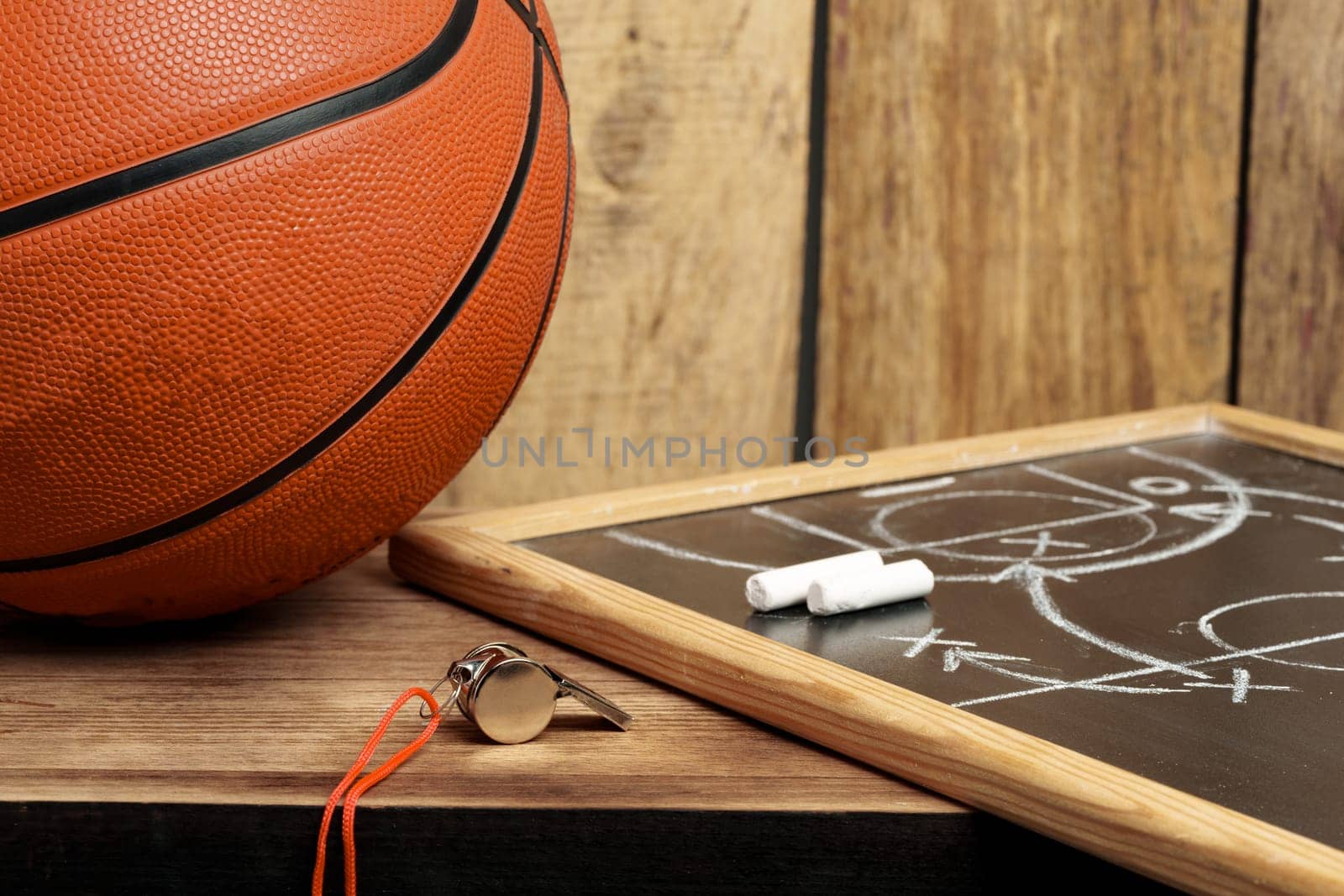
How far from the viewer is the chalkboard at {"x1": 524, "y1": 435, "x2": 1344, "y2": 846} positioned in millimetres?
851

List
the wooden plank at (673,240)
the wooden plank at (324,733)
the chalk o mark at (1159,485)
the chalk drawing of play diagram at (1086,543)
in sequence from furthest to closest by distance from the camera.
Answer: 1. the wooden plank at (673,240)
2. the chalk o mark at (1159,485)
3. the chalk drawing of play diagram at (1086,543)
4. the wooden plank at (324,733)

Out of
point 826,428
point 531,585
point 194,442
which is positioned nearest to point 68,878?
point 194,442

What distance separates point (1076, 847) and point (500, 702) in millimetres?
335

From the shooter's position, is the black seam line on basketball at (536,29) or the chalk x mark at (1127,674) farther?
the black seam line on basketball at (536,29)

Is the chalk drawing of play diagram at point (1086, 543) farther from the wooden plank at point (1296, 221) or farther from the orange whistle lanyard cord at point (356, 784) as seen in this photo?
the wooden plank at point (1296, 221)

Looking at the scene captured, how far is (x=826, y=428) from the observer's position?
82.7 inches

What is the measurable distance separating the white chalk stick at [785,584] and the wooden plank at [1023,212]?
40.7 inches

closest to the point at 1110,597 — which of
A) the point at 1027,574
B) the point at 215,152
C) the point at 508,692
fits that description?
the point at 1027,574

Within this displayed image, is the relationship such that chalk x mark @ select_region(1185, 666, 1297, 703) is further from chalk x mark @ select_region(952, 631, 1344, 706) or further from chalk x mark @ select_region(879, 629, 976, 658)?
chalk x mark @ select_region(879, 629, 976, 658)

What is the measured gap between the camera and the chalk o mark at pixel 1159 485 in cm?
138

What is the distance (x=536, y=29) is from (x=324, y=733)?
0.50 meters

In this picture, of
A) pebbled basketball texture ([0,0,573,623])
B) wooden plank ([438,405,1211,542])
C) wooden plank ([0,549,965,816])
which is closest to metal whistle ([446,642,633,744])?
wooden plank ([0,549,965,816])

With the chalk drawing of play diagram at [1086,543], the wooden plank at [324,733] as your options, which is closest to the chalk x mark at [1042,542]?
the chalk drawing of play diagram at [1086,543]

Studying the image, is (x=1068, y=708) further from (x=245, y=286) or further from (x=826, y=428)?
(x=826, y=428)
